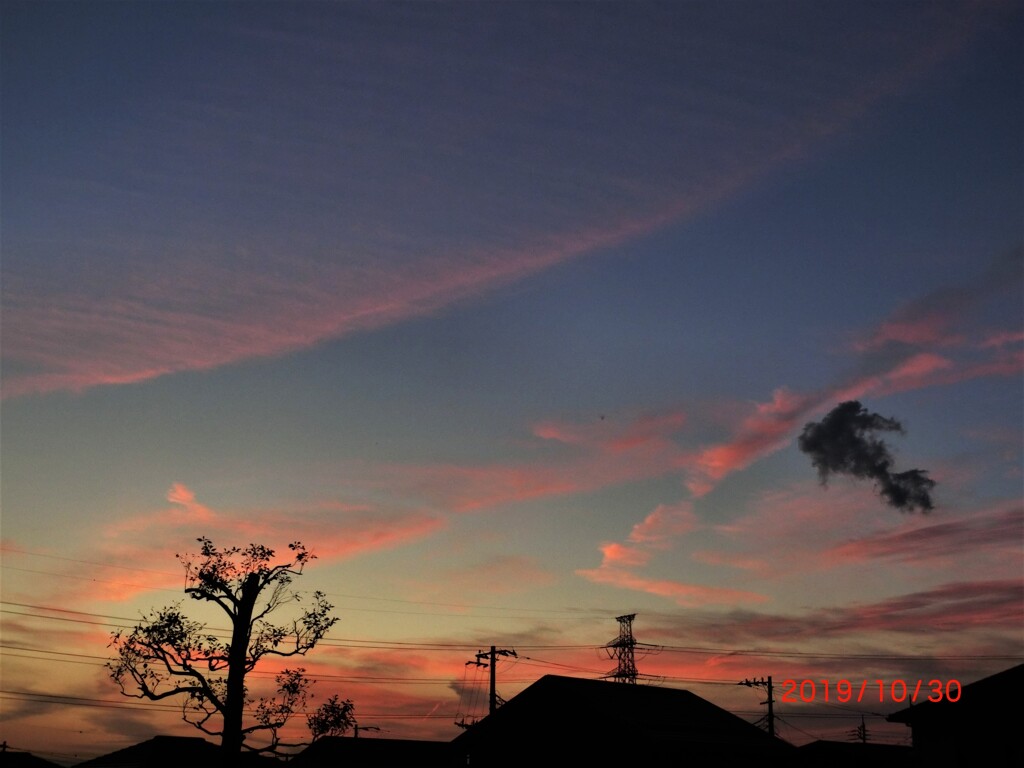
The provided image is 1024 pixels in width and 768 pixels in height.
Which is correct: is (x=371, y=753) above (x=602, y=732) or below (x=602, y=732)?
below

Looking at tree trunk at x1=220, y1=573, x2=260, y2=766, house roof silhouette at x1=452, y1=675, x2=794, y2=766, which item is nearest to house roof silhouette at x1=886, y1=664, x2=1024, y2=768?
house roof silhouette at x1=452, y1=675, x2=794, y2=766

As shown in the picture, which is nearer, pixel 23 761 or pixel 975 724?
pixel 975 724

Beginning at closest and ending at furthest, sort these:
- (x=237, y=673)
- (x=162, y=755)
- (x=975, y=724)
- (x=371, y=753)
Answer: (x=975, y=724) < (x=237, y=673) < (x=162, y=755) < (x=371, y=753)

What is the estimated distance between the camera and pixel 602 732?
1670 inches

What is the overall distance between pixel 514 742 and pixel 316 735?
10068mm

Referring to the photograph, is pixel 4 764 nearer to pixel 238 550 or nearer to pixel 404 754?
pixel 404 754

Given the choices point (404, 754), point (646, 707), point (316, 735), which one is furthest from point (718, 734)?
point (404, 754)

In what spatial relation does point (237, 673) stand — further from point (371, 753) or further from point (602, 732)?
point (371, 753)

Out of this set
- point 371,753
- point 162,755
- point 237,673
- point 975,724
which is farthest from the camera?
point 371,753

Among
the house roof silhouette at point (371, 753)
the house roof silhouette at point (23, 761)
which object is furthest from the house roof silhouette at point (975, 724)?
the house roof silhouette at point (23, 761)

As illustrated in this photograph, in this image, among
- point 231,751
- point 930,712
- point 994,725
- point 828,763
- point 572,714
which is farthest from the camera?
point 828,763

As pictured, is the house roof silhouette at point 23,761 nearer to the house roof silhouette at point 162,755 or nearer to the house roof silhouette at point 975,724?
the house roof silhouette at point 162,755

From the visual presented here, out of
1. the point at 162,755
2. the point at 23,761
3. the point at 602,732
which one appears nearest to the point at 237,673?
the point at 602,732

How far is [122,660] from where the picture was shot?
135 feet
